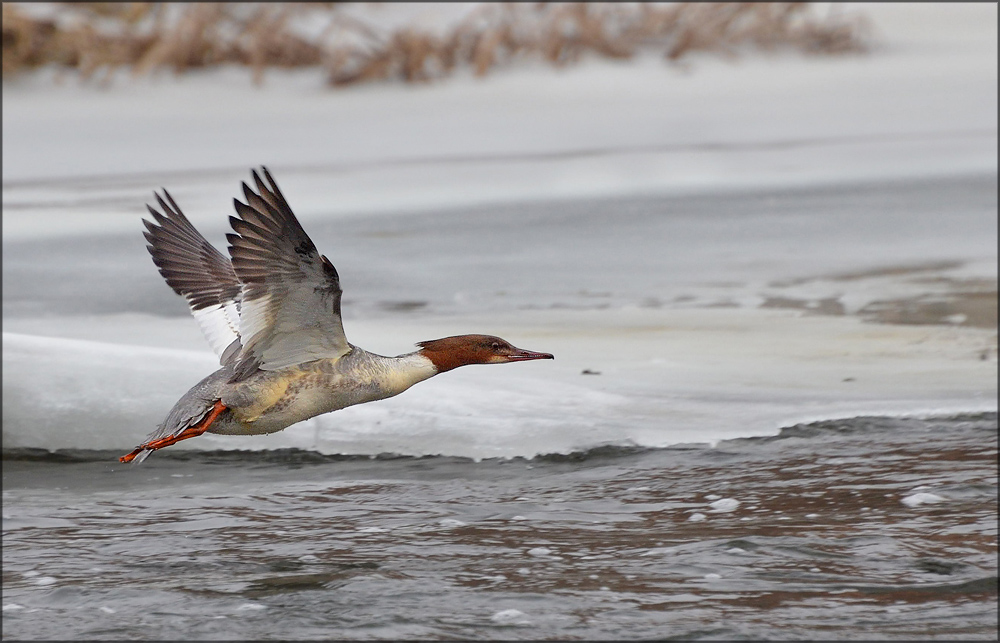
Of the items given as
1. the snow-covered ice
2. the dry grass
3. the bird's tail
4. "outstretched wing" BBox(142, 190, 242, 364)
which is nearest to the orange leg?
the bird's tail

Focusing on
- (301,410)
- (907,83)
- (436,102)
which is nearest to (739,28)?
(907,83)

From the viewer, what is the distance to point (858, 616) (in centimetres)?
370

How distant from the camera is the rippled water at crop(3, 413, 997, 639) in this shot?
3773 millimetres

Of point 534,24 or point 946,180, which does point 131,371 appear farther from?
point 534,24

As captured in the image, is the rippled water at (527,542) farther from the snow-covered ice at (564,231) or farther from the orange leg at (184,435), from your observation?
the orange leg at (184,435)

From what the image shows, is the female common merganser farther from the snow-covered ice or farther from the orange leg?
the snow-covered ice

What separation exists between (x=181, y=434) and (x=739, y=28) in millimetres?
10437

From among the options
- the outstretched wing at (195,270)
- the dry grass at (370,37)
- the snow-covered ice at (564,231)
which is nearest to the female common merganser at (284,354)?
the outstretched wing at (195,270)

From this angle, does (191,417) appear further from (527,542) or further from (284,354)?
(527,542)

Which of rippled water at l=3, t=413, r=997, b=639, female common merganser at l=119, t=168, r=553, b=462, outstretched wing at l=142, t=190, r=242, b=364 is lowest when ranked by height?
rippled water at l=3, t=413, r=997, b=639

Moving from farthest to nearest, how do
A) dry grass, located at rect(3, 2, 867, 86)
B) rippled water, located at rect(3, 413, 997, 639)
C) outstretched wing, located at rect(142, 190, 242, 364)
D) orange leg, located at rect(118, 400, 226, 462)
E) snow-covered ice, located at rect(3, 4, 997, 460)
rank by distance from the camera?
dry grass, located at rect(3, 2, 867, 86) → snow-covered ice, located at rect(3, 4, 997, 460) → outstretched wing, located at rect(142, 190, 242, 364) → rippled water, located at rect(3, 413, 997, 639) → orange leg, located at rect(118, 400, 226, 462)

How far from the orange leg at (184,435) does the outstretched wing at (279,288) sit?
0.44 ft

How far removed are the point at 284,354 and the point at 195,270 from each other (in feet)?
2.95

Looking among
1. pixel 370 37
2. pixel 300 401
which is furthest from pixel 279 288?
pixel 370 37
